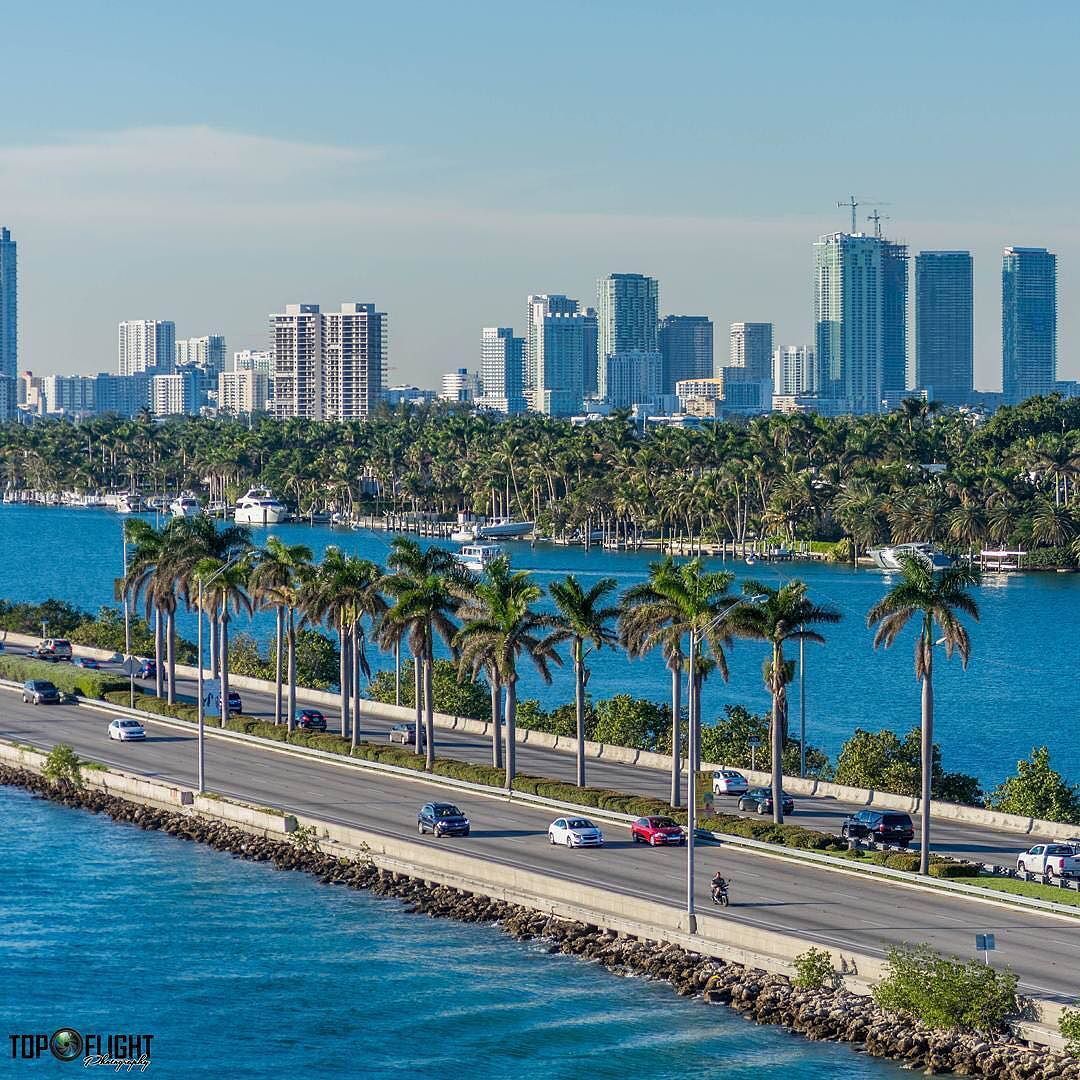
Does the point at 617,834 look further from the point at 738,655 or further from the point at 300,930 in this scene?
the point at 738,655

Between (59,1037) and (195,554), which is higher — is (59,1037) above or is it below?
below

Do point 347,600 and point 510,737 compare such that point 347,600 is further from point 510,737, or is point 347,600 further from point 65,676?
point 65,676

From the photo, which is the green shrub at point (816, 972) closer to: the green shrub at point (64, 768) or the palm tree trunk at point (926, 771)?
the palm tree trunk at point (926, 771)

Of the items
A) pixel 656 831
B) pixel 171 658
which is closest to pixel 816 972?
pixel 656 831

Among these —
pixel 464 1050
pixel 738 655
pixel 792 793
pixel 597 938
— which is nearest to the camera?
pixel 464 1050

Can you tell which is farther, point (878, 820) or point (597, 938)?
point (878, 820)

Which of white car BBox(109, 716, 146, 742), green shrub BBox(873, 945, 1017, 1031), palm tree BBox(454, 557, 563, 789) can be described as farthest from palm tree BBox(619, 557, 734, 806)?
white car BBox(109, 716, 146, 742)

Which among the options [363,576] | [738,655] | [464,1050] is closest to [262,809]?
[363,576]
